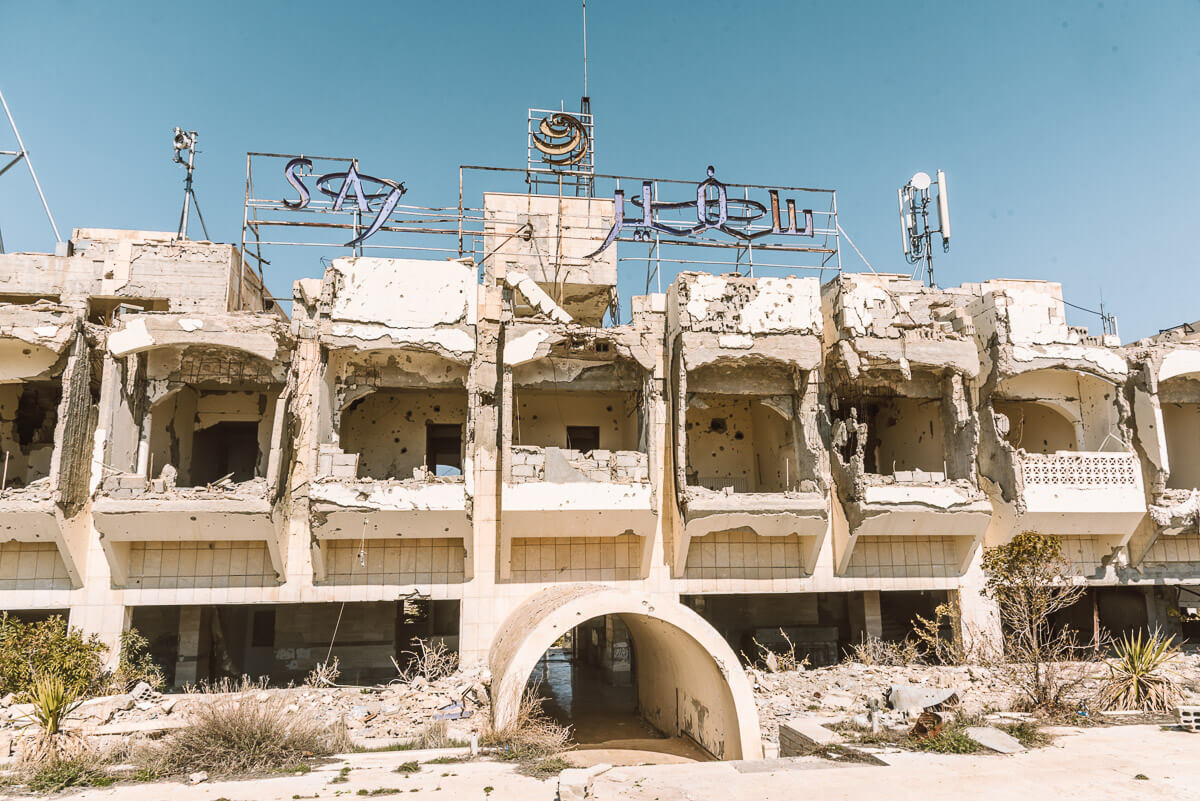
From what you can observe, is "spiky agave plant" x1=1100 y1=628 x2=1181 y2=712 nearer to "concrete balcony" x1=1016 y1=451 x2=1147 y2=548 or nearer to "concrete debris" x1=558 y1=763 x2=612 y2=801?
"concrete balcony" x1=1016 y1=451 x2=1147 y2=548

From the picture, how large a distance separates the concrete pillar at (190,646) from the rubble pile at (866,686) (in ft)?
48.0

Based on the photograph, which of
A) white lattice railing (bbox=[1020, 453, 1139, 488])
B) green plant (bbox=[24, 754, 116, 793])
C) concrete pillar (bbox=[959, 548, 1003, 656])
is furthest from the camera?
concrete pillar (bbox=[959, 548, 1003, 656])

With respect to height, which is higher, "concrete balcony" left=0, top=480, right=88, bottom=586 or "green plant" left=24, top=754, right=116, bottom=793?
"concrete balcony" left=0, top=480, right=88, bottom=586

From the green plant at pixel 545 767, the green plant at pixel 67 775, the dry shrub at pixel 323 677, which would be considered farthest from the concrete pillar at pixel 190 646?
the green plant at pixel 545 767

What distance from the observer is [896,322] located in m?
21.7

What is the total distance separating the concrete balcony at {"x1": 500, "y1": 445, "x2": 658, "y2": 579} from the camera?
19609 millimetres

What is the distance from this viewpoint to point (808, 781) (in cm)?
1146

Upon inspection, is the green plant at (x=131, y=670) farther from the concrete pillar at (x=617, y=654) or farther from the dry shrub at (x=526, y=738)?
the concrete pillar at (x=617, y=654)

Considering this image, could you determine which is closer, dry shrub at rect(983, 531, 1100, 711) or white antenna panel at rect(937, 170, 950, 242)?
dry shrub at rect(983, 531, 1100, 711)

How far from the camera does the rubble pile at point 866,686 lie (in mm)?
17766

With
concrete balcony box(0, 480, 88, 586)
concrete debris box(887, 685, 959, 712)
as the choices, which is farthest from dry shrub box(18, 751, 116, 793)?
concrete debris box(887, 685, 959, 712)

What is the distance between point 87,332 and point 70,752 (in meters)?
10.2

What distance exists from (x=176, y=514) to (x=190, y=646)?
17.2ft

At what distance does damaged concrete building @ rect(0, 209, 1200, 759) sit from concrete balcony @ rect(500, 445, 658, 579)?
0.07 metres
